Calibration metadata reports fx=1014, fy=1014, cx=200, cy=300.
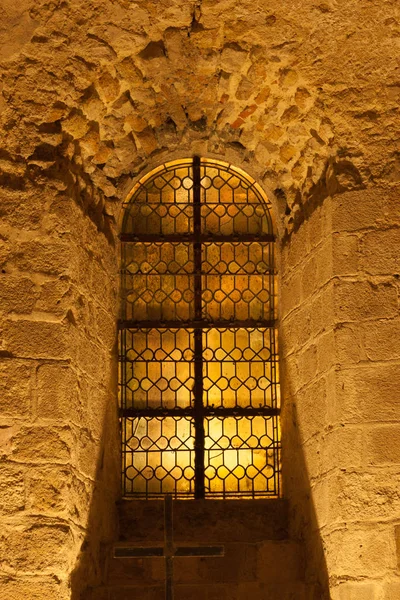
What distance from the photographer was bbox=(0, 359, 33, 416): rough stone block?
4.85 meters

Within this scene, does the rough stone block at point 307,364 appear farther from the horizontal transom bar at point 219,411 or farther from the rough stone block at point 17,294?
the rough stone block at point 17,294

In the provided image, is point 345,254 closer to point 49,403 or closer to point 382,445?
point 382,445

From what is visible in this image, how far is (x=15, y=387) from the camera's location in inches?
192

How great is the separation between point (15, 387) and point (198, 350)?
1.46m

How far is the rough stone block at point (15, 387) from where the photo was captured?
4848 millimetres

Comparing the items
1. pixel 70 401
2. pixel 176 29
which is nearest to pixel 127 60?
pixel 176 29

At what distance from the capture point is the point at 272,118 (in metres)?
5.78

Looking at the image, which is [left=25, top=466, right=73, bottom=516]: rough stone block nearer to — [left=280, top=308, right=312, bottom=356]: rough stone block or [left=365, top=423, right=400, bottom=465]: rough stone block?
[left=365, top=423, right=400, bottom=465]: rough stone block

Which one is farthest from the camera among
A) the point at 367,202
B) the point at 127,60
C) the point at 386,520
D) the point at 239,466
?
the point at 239,466

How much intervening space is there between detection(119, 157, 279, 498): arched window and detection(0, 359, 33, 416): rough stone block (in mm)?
1141

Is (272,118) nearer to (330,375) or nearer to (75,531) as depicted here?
(330,375)

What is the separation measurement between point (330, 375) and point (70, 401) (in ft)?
4.29

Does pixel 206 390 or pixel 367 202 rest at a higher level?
pixel 367 202

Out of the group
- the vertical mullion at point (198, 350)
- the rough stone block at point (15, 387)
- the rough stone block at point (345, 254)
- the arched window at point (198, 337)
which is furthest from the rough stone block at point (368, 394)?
the rough stone block at point (15, 387)
